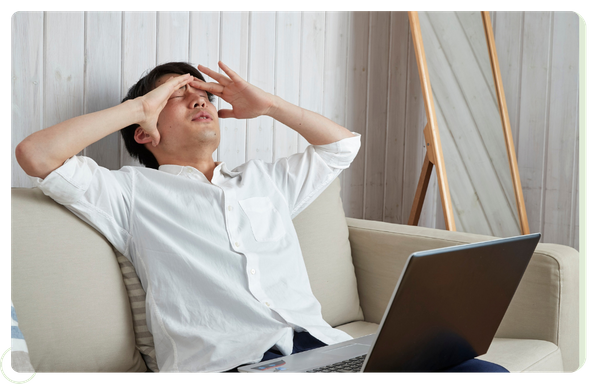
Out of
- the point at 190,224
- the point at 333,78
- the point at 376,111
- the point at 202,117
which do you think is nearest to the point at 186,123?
the point at 202,117

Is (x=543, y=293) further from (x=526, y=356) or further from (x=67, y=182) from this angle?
(x=67, y=182)

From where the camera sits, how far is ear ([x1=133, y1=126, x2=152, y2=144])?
1383 millimetres

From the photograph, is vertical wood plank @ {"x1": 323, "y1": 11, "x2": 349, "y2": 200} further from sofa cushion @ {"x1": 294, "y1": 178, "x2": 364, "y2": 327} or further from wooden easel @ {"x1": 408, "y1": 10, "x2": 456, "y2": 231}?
sofa cushion @ {"x1": 294, "y1": 178, "x2": 364, "y2": 327}

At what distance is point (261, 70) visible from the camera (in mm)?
1866

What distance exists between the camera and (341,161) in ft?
5.00

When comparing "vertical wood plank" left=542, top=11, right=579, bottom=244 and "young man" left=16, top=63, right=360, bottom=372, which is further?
"vertical wood plank" left=542, top=11, right=579, bottom=244

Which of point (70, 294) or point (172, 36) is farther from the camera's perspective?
point (172, 36)

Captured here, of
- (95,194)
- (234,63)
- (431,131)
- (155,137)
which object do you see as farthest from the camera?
(431,131)

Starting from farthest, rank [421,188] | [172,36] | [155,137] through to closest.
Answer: [421,188] < [172,36] < [155,137]

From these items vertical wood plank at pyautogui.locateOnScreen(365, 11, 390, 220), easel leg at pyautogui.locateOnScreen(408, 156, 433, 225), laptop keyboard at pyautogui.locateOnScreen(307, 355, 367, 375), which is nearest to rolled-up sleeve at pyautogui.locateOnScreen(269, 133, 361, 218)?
laptop keyboard at pyautogui.locateOnScreen(307, 355, 367, 375)

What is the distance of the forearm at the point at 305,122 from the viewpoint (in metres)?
1.46

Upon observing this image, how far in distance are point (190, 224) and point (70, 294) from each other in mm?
290

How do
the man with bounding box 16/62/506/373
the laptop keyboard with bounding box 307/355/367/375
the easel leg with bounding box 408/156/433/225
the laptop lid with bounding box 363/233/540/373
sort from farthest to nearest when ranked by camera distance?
1. the easel leg with bounding box 408/156/433/225
2. the man with bounding box 16/62/506/373
3. the laptop keyboard with bounding box 307/355/367/375
4. the laptop lid with bounding box 363/233/540/373

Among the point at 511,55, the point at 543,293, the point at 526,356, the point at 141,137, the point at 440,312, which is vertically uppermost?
the point at 511,55
